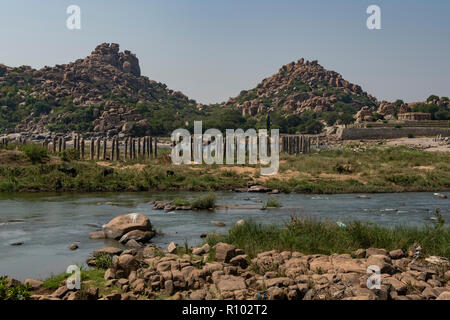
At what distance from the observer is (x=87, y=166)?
92.8ft

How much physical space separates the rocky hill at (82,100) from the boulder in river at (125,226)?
9284cm

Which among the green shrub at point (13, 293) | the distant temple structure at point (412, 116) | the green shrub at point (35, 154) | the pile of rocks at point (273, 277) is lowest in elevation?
the pile of rocks at point (273, 277)

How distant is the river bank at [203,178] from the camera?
84.8 ft

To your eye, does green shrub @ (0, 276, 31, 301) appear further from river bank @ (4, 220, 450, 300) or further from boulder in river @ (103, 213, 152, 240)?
boulder in river @ (103, 213, 152, 240)

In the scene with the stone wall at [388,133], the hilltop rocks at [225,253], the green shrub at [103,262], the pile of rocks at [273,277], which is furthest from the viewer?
the stone wall at [388,133]

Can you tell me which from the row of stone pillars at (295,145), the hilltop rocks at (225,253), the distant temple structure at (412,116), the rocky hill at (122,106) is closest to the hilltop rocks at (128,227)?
the hilltop rocks at (225,253)

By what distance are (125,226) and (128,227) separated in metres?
0.11

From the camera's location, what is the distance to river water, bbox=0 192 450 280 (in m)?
11.7

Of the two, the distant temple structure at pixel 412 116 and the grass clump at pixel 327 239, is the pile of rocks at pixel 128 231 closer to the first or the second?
the grass clump at pixel 327 239

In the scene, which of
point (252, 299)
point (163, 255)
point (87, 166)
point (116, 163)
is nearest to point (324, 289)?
point (252, 299)

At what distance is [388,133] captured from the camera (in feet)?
259

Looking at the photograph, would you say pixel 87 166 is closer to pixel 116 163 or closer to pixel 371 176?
pixel 116 163
